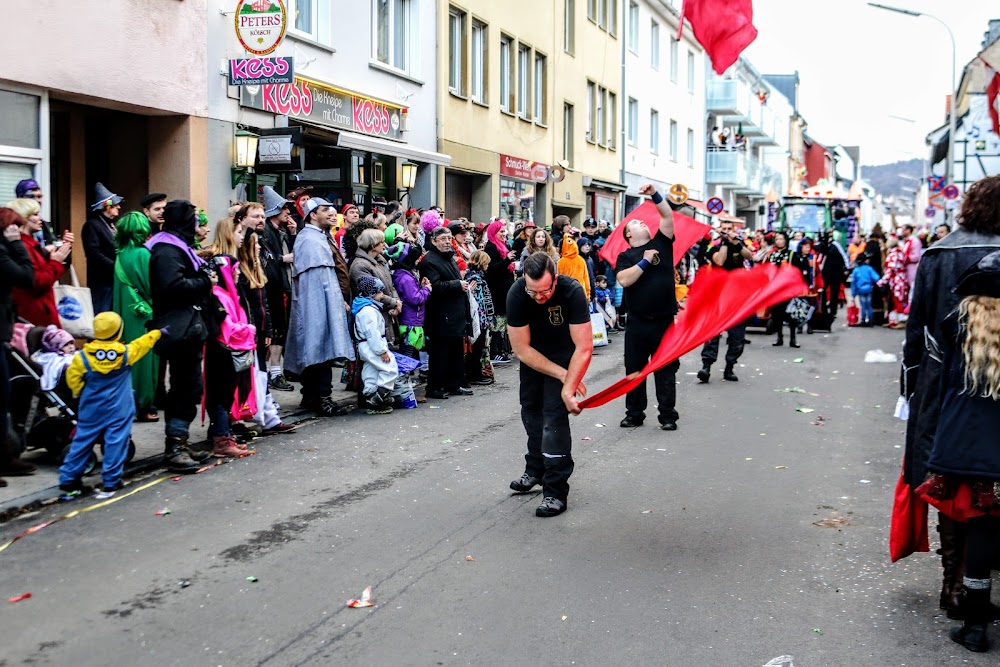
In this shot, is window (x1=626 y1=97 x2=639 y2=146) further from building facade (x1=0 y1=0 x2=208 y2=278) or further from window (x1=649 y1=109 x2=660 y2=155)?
building facade (x1=0 y1=0 x2=208 y2=278)

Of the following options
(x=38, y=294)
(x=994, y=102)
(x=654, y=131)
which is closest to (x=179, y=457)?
(x=38, y=294)

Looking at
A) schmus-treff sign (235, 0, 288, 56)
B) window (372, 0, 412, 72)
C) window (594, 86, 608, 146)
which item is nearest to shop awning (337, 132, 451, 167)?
window (372, 0, 412, 72)

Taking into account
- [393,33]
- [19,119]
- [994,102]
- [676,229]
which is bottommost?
[676,229]

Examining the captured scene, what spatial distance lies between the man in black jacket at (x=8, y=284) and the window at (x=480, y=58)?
1844cm

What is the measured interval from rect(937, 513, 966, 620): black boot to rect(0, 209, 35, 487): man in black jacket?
5.94 meters

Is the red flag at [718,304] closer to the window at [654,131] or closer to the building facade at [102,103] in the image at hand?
the building facade at [102,103]

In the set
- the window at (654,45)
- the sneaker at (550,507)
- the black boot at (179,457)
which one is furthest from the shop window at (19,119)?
the window at (654,45)

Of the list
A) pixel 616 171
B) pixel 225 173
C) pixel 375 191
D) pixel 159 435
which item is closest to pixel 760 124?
pixel 616 171

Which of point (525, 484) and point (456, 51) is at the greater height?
point (456, 51)

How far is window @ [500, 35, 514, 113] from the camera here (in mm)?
26734

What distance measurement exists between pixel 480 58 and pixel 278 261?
609 inches

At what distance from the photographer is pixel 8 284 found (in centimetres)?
746

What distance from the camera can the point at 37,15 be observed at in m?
11.6

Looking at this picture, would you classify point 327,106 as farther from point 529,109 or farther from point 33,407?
point 529,109
